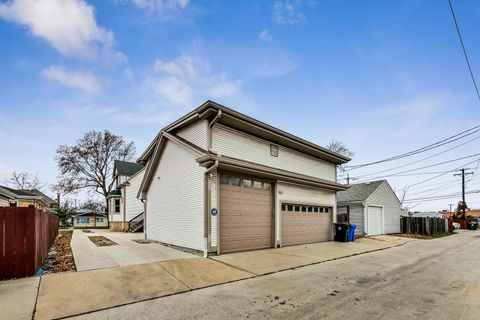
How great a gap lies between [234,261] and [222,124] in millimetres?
5171

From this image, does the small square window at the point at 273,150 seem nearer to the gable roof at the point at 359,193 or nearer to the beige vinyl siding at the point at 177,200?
the beige vinyl siding at the point at 177,200

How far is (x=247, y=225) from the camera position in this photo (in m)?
10.3

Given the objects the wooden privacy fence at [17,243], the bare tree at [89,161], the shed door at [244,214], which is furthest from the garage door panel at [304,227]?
the bare tree at [89,161]

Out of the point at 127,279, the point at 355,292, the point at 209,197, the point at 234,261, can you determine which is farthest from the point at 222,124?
the point at 355,292

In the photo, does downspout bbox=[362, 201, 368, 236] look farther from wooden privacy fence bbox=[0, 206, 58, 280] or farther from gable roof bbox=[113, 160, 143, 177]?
gable roof bbox=[113, 160, 143, 177]

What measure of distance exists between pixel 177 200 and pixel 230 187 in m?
2.88

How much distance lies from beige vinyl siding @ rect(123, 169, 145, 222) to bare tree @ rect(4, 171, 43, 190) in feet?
105

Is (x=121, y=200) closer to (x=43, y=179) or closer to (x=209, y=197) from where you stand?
(x=209, y=197)

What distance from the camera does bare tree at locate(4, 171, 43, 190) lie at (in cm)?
4125

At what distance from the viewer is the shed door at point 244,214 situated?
9.63 m

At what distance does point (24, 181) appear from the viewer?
42.4 meters

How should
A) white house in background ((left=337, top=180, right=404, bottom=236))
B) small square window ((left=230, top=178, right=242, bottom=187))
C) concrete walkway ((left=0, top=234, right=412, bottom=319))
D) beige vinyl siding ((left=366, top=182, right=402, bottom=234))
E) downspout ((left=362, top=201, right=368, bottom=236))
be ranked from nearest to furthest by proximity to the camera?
concrete walkway ((left=0, top=234, right=412, bottom=319)) < small square window ((left=230, top=178, right=242, bottom=187)) < downspout ((left=362, top=201, right=368, bottom=236)) < white house in background ((left=337, top=180, right=404, bottom=236)) < beige vinyl siding ((left=366, top=182, right=402, bottom=234))

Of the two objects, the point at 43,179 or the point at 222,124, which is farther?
the point at 43,179

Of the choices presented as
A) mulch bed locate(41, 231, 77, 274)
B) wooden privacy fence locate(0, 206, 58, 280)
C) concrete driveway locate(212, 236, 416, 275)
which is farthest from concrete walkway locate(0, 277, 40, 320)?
concrete driveway locate(212, 236, 416, 275)
